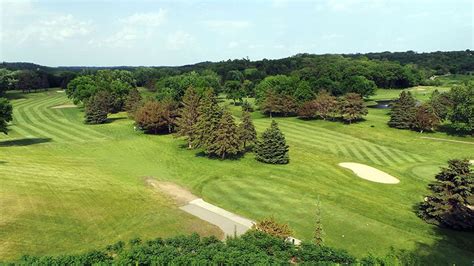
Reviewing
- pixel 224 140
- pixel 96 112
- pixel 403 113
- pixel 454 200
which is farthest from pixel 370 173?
pixel 96 112

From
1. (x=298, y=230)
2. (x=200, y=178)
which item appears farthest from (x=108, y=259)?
(x=200, y=178)

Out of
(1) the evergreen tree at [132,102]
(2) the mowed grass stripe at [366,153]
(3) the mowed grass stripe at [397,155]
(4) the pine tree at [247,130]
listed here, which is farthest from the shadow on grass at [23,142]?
(3) the mowed grass stripe at [397,155]

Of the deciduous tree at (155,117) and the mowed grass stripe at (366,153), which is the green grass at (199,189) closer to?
the mowed grass stripe at (366,153)

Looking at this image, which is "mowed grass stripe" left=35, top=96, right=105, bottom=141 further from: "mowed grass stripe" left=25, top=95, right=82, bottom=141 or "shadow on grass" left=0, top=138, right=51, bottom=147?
"shadow on grass" left=0, top=138, right=51, bottom=147

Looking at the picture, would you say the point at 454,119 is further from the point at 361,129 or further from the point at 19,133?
the point at 19,133

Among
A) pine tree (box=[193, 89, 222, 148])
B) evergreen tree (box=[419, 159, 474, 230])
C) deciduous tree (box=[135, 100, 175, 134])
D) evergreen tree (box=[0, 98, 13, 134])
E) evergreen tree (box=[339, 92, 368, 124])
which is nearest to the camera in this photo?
evergreen tree (box=[419, 159, 474, 230])

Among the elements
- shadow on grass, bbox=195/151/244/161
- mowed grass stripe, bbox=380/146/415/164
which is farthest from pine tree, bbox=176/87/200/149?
mowed grass stripe, bbox=380/146/415/164

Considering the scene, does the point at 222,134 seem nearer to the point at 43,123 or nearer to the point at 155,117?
the point at 155,117
